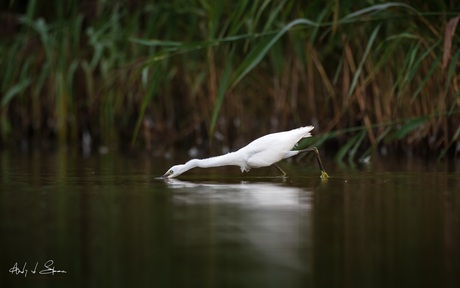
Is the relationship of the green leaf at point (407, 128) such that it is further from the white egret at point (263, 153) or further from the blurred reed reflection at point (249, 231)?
the blurred reed reflection at point (249, 231)

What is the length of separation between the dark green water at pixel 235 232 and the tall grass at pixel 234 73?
1208 mm

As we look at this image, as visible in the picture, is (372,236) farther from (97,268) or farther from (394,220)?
(97,268)

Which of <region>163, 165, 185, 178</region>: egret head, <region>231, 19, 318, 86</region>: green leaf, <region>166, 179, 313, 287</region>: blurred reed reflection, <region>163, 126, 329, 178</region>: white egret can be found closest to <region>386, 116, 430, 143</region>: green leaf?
<region>163, 126, 329, 178</region>: white egret

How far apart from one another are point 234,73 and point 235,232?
130 inches

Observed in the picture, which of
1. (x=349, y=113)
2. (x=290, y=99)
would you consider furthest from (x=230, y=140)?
(x=349, y=113)

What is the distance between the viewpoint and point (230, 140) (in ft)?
28.9

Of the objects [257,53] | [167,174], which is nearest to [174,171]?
[167,174]

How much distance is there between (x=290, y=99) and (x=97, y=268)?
612cm

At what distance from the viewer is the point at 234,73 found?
579 cm

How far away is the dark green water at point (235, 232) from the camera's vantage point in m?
1.99

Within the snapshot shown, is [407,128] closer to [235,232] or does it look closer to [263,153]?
[263,153]

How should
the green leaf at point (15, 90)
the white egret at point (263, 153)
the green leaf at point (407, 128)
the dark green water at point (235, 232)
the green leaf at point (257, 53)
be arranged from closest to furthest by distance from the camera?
the dark green water at point (235, 232) → the white egret at point (263, 153) → the green leaf at point (257, 53) → the green leaf at point (407, 128) → the green leaf at point (15, 90)

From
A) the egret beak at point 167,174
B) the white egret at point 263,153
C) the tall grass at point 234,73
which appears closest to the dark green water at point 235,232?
the white egret at point 263,153

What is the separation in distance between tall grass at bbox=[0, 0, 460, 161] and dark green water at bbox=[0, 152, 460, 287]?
1.21 meters
